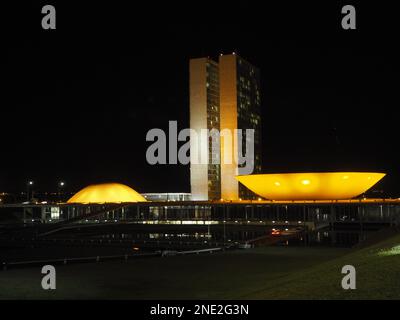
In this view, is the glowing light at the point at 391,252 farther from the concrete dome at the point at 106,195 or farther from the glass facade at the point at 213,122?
the glass facade at the point at 213,122

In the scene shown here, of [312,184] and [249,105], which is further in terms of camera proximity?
[249,105]

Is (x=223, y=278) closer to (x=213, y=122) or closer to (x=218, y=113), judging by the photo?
(x=213, y=122)

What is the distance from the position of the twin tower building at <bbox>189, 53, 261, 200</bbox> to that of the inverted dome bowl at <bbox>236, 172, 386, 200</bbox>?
2659cm

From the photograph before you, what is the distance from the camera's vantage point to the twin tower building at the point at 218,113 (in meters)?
71.5

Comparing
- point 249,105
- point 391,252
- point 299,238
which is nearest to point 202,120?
point 249,105

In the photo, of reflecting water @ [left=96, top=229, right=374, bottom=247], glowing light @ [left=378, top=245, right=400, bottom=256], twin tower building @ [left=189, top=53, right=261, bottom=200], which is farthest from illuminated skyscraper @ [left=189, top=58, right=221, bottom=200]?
glowing light @ [left=378, top=245, right=400, bottom=256]

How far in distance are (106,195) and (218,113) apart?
23201mm

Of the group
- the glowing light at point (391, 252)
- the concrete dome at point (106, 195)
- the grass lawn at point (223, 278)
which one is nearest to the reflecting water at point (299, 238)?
the grass lawn at point (223, 278)

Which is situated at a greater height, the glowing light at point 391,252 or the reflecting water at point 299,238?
the glowing light at point 391,252

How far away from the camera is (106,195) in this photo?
196 feet

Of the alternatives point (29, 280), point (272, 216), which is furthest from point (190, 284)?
point (272, 216)

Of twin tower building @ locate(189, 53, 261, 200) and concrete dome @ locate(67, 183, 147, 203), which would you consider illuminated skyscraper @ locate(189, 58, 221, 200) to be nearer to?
twin tower building @ locate(189, 53, 261, 200)

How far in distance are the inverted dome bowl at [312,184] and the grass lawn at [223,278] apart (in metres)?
22.4

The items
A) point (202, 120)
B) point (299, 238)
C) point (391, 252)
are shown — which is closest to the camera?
point (391, 252)
